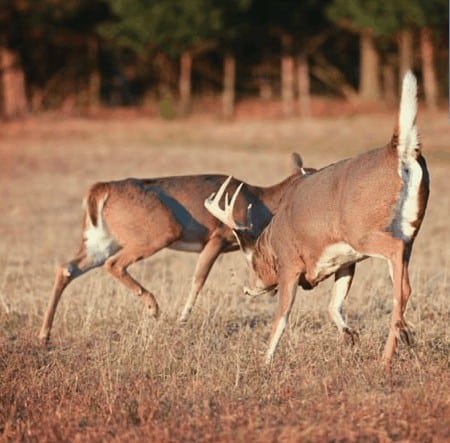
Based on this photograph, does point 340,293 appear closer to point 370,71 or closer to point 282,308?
point 282,308

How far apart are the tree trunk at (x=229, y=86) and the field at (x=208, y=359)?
22424 mm

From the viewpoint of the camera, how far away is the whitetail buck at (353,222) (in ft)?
24.2

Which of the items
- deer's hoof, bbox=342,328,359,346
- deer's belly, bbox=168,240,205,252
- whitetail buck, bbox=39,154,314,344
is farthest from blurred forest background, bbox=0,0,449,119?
deer's hoof, bbox=342,328,359,346

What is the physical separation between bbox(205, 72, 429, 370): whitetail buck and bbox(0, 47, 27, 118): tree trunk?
3290cm

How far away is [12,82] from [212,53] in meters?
8.03

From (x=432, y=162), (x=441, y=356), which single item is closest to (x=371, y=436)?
(x=441, y=356)

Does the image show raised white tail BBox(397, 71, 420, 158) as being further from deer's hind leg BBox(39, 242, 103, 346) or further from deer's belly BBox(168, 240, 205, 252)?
deer's belly BBox(168, 240, 205, 252)

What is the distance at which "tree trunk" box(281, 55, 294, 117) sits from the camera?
1523 inches

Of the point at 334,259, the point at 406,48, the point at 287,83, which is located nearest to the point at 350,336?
the point at 334,259

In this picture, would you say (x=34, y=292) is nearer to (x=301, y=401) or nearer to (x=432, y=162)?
(x=301, y=401)

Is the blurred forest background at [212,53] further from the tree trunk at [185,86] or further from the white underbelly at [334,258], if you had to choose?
the white underbelly at [334,258]

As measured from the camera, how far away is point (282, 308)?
27.3 feet

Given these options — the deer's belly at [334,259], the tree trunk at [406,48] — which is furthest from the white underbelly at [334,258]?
the tree trunk at [406,48]

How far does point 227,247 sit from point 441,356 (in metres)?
3.68
